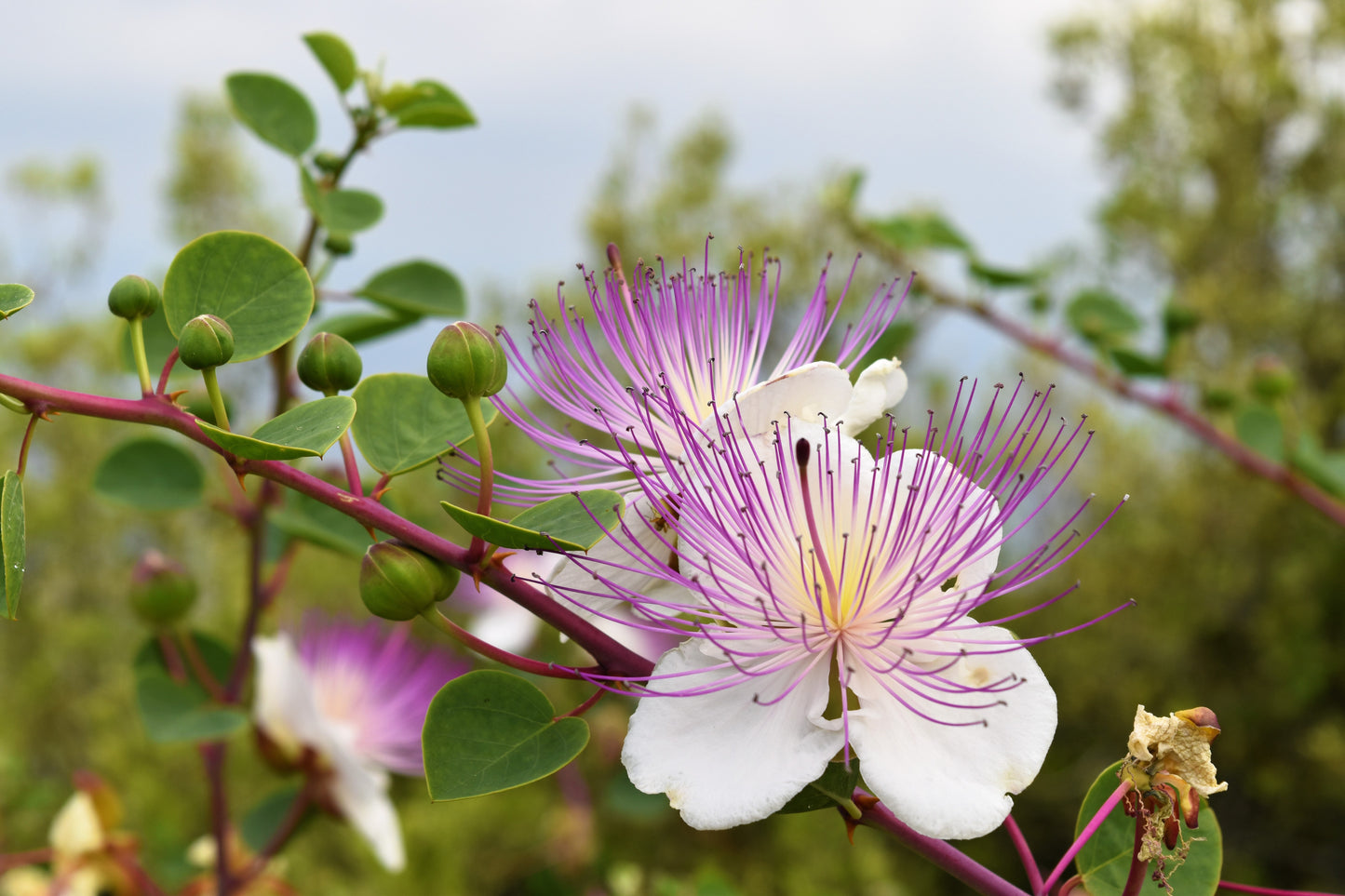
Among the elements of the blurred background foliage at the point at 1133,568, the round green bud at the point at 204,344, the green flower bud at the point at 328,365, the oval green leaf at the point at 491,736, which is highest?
the round green bud at the point at 204,344

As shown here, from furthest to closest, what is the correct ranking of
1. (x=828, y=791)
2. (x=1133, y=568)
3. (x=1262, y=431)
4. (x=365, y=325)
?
1. (x=1133, y=568)
2. (x=1262, y=431)
3. (x=365, y=325)
4. (x=828, y=791)

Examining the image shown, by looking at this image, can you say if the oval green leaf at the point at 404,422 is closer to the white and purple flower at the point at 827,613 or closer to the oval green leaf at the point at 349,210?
the white and purple flower at the point at 827,613

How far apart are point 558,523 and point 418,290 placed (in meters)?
0.56

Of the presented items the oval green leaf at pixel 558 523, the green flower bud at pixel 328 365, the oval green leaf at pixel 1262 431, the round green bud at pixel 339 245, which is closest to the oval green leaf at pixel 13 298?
the green flower bud at pixel 328 365

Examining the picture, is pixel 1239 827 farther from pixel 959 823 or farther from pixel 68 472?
pixel 68 472

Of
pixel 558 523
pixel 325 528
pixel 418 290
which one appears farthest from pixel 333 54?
pixel 558 523

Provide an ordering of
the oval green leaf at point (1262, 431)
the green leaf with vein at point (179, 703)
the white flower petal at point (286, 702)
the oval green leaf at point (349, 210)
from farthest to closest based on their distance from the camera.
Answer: the oval green leaf at point (1262, 431) → the white flower petal at point (286, 702) → the green leaf with vein at point (179, 703) → the oval green leaf at point (349, 210)

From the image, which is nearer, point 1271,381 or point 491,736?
point 491,736

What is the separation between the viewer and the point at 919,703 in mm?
582

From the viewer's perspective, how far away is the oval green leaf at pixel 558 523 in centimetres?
54

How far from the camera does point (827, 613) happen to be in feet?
1.95

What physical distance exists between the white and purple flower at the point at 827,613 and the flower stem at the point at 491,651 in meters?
0.04

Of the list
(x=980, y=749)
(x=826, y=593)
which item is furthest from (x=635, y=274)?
(x=980, y=749)

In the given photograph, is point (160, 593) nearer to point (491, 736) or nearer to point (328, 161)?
point (328, 161)
